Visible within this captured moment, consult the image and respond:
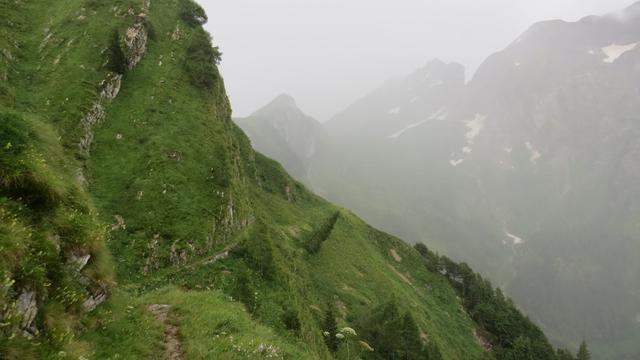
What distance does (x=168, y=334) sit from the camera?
18.3m

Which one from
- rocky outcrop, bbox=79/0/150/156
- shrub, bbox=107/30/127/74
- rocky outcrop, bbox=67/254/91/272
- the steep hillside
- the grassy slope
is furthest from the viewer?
shrub, bbox=107/30/127/74

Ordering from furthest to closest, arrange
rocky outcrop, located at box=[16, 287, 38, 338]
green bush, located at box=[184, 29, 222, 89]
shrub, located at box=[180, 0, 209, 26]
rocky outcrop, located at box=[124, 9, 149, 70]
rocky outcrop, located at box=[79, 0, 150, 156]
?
shrub, located at box=[180, 0, 209, 26]
green bush, located at box=[184, 29, 222, 89]
rocky outcrop, located at box=[124, 9, 149, 70]
rocky outcrop, located at box=[79, 0, 150, 156]
rocky outcrop, located at box=[16, 287, 38, 338]

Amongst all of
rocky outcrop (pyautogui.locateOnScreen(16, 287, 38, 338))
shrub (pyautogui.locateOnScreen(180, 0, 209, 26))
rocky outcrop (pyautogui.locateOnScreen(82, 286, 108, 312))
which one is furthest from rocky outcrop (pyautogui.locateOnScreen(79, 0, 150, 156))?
rocky outcrop (pyautogui.locateOnScreen(16, 287, 38, 338))

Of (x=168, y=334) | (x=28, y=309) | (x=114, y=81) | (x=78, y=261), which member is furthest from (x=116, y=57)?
(x=28, y=309)

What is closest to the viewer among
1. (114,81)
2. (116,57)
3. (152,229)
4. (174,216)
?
(152,229)

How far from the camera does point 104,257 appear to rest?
16.3 m

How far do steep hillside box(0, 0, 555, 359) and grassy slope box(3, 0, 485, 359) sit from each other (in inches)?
6.0

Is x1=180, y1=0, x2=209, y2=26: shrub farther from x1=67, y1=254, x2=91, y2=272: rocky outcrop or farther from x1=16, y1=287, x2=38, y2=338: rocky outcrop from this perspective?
x1=16, y1=287, x2=38, y2=338: rocky outcrop

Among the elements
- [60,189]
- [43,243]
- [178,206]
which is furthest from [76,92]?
[43,243]

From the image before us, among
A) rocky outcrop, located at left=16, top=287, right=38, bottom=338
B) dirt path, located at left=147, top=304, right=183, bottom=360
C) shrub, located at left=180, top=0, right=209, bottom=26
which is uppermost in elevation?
shrub, located at left=180, top=0, right=209, bottom=26

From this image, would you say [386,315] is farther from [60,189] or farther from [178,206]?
[60,189]

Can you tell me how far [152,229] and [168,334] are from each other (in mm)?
19018

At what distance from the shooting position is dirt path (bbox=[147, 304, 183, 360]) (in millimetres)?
16719

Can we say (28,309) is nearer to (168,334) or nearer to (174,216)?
(168,334)
